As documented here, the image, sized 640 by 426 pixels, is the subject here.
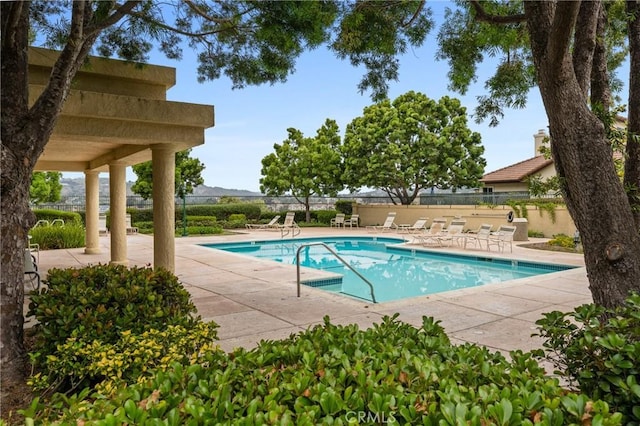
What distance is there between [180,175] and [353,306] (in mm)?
21459

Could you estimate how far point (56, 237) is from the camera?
15539 mm

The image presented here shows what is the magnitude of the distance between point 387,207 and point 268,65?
66.2 feet

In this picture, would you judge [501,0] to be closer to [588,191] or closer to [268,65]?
[268,65]

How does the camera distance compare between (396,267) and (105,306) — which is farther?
(396,267)

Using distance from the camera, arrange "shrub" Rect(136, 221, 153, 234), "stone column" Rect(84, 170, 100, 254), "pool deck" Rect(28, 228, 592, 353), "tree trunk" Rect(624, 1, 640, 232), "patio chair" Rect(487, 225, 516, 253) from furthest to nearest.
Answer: "shrub" Rect(136, 221, 153, 234), "patio chair" Rect(487, 225, 516, 253), "stone column" Rect(84, 170, 100, 254), "pool deck" Rect(28, 228, 592, 353), "tree trunk" Rect(624, 1, 640, 232)

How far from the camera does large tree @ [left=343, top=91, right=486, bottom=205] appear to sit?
83.6 ft

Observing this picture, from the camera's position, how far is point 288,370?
2.16m

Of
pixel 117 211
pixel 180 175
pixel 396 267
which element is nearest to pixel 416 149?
pixel 396 267

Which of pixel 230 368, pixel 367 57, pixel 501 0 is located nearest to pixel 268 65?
pixel 367 57

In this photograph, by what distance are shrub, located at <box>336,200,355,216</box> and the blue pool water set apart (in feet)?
32.1

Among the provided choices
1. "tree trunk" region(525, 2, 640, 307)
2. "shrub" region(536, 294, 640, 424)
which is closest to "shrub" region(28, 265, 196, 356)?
"shrub" region(536, 294, 640, 424)

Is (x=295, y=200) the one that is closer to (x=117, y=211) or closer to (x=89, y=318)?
(x=117, y=211)

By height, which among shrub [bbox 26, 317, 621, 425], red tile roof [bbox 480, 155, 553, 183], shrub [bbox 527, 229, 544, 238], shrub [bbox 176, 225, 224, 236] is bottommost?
shrub [bbox 527, 229, 544, 238]

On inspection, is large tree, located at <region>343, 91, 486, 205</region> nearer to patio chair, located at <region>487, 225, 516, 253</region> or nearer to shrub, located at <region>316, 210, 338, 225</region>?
shrub, located at <region>316, 210, 338, 225</region>
